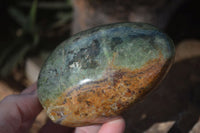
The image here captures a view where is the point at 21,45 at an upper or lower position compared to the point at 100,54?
lower

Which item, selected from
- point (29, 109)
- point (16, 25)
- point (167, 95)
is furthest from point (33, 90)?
point (16, 25)

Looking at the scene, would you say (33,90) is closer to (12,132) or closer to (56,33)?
(12,132)

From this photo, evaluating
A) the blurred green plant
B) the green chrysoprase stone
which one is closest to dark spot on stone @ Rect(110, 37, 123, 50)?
the green chrysoprase stone

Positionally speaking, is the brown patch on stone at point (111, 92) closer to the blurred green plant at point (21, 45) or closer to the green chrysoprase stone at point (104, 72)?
the green chrysoprase stone at point (104, 72)

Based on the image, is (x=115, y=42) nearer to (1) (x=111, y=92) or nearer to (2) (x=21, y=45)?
(1) (x=111, y=92)

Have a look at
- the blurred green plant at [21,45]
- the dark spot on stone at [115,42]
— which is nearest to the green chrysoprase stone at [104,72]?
the dark spot on stone at [115,42]

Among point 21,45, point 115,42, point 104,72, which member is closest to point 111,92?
point 104,72
